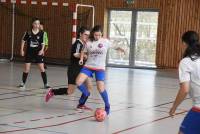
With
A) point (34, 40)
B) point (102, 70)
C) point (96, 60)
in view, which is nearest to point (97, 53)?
point (96, 60)

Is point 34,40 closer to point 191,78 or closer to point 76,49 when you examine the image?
point 76,49

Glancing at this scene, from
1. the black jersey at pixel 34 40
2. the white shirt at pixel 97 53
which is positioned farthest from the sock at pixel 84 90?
the black jersey at pixel 34 40

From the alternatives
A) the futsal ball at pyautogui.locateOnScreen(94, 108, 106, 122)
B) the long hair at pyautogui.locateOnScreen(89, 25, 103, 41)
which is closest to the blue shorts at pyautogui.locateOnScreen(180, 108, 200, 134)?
the futsal ball at pyautogui.locateOnScreen(94, 108, 106, 122)

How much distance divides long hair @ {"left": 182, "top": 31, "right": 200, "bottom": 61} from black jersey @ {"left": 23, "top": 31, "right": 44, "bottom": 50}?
767cm

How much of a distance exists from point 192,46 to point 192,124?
0.74m

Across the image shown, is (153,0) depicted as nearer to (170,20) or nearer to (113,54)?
(170,20)

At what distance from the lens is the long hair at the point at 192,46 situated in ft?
13.7

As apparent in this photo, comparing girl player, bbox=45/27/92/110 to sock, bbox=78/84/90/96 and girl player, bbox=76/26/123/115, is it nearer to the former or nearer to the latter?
sock, bbox=78/84/90/96

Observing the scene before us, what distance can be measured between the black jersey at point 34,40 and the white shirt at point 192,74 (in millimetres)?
7723

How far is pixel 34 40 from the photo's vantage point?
1151cm

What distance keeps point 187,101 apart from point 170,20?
31.4ft

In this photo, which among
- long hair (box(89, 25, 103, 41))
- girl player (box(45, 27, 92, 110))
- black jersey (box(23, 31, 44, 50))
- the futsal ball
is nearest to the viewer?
the futsal ball

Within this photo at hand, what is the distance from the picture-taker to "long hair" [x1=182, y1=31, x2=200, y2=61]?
4.16 meters

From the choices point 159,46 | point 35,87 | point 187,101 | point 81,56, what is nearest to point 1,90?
point 35,87
